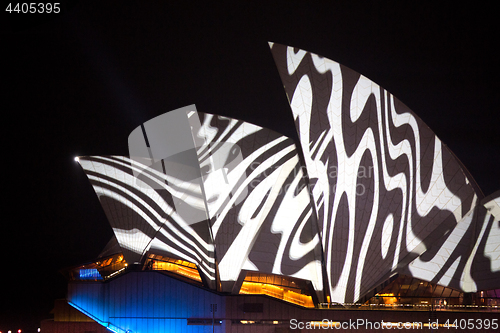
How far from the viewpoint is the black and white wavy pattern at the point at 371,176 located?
18.9 meters

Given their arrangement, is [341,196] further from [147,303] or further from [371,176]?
[147,303]

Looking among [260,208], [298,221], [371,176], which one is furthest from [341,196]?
[260,208]

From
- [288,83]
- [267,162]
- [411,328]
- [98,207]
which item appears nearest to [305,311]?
[411,328]

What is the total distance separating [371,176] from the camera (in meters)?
19.4

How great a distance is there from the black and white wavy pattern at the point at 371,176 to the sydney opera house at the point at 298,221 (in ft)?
0.17

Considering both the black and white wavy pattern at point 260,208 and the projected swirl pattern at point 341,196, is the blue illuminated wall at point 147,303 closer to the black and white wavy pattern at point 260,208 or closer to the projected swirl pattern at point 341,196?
the projected swirl pattern at point 341,196


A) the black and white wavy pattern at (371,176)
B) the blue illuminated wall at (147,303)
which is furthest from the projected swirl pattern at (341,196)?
the blue illuminated wall at (147,303)

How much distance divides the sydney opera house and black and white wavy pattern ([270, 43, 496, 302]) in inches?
2.0

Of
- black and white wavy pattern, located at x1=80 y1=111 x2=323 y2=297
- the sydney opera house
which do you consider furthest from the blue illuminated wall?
black and white wavy pattern, located at x1=80 y1=111 x2=323 y2=297

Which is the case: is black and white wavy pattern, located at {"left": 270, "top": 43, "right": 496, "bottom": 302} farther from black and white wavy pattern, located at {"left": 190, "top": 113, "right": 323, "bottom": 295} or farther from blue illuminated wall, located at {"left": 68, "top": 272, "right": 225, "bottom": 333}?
blue illuminated wall, located at {"left": 68, "top": 272, "right": 225, "bottom": 333}

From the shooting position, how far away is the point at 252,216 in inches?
871

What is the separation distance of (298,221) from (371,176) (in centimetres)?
497

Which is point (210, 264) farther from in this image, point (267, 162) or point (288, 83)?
point (288, 83)

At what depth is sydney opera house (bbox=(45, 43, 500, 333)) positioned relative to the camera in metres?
19.0
